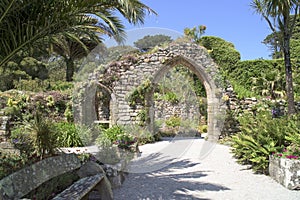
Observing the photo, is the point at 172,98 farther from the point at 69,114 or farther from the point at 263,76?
the point at 69,114

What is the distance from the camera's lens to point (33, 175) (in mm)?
3023

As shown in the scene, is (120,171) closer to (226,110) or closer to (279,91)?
(226,110)

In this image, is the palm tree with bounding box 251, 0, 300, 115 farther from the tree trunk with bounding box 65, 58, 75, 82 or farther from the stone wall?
Answer: the tree trunk with bounding box 65, 58, 75, 82

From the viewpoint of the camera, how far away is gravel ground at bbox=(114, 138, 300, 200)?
4.21 metres

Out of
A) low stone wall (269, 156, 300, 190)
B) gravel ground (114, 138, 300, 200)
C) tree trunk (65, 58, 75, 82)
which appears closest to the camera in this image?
gravel ground (114, 138, 300, 200)

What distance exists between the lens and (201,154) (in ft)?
27.0

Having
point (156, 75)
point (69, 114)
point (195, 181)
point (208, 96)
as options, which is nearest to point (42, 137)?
point (195, 181)

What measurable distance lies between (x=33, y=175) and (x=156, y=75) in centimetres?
802

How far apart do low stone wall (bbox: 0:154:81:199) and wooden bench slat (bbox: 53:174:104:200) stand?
12.6 inches

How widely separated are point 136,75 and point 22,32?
705 centimetres

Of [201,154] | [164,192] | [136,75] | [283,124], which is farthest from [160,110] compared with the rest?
[164,192]

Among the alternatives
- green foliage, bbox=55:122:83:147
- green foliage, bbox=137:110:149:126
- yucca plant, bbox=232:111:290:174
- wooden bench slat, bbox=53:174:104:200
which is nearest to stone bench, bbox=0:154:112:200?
wooden bench slat, bbox=53:174:104:200

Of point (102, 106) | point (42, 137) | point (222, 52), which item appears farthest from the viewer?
point (102, 106)

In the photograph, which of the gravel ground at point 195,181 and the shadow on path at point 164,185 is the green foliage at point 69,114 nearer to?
the gravel ground at point 195,181
